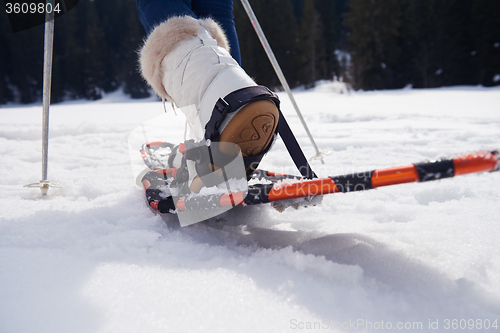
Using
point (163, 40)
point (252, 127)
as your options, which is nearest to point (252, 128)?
point (252, 127)

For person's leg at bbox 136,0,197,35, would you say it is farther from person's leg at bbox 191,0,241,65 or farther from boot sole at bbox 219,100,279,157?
boot sole at bbox 219,100,279,157

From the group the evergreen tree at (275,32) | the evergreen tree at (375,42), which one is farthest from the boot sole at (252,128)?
the evergreen tree at (275,32)

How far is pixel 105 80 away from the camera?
18.9 metres

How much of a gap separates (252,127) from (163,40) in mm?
381

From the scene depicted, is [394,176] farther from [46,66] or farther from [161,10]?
[46,66]

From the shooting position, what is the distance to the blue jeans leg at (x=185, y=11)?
95cm

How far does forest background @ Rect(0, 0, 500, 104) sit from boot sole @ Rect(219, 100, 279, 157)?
1224cm

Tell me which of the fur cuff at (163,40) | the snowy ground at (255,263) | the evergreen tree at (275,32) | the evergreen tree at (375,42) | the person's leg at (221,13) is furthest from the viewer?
the evergreen tree at (275,32)

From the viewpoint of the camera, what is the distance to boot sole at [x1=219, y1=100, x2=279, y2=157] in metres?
0.73

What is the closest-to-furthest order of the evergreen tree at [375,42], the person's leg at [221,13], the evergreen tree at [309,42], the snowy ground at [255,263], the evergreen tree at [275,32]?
the snowy ground at [255,263] < the person's leg at [221,13] < the evergreen tree at [375,42] < the evergreen tree at [275,32] < the evergreen tree at [309,42]

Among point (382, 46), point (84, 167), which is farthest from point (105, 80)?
point (84, 167)

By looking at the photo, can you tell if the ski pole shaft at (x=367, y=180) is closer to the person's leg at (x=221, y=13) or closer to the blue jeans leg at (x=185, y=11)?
the blue jeans leg at (x=185, y=11)

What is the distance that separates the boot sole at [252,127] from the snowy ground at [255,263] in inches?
9.4

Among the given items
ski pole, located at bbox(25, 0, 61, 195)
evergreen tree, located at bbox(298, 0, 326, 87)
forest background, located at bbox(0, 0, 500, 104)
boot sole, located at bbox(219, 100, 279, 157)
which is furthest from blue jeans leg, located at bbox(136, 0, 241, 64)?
evergreen tree, located at bbox(298, 0, 326, 87)
